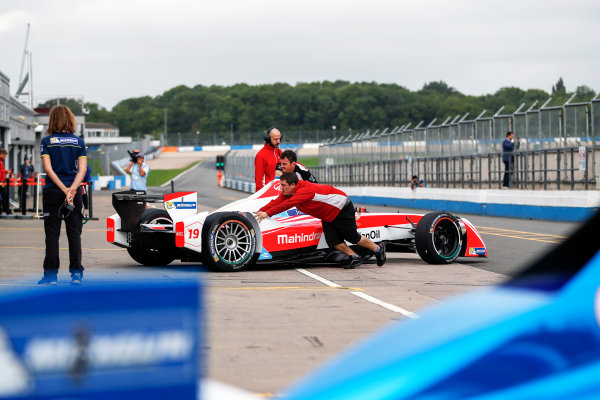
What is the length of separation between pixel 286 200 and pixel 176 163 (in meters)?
102

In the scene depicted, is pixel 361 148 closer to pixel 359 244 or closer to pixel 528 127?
pixel 528 127

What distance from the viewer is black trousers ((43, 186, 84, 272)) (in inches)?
341

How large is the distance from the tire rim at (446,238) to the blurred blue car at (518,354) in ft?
33.6

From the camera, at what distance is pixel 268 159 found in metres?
12.3

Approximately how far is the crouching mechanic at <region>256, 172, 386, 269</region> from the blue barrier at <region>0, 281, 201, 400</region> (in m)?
9.28

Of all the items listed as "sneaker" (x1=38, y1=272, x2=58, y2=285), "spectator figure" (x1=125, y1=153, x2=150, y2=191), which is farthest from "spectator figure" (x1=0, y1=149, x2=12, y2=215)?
"sneaker" (x1=38, y1=272, x2=58, y2=285)

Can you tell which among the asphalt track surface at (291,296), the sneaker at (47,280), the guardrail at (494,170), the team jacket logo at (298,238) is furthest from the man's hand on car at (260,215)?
the guardrail at (494,170)

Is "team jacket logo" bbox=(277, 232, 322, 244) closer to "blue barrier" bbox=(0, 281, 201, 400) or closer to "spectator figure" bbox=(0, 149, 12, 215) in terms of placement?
"blue barrier" bbox=(0, 281, 201, 400)

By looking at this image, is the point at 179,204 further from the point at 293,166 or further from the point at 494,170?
the point at 494,170

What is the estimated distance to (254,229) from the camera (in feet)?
34.6

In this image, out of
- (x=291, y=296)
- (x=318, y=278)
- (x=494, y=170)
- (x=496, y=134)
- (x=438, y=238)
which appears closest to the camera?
(x=291, y=296)

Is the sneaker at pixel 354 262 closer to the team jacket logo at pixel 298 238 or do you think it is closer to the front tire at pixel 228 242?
the team jacket logo at pixel 298 238

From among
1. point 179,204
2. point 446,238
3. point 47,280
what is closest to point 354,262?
point 446,238

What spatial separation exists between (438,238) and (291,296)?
3.84m
